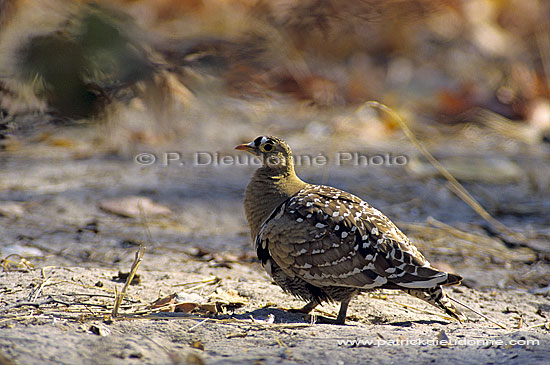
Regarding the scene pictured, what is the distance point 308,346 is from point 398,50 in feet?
27.4

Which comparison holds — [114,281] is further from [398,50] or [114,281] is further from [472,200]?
[398,50]

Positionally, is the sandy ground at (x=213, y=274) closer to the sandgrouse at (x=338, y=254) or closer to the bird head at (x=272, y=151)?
the sandgrouse at (x=338, y=254)

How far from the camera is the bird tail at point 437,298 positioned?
3109 millimetres

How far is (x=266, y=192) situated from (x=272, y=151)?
0.28 metres

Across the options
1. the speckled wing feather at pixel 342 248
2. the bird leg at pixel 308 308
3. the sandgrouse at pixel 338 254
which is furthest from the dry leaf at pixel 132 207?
the bird leg at pixel 308 308

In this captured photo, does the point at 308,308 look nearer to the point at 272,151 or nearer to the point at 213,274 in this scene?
the point at 213,274

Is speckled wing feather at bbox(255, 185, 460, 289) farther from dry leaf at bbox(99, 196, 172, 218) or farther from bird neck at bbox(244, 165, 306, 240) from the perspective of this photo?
dry leaf at bbox(99, 196, 172, 218)

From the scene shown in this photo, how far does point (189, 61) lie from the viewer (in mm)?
1701

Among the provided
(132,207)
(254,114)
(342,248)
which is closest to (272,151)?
(342,248)

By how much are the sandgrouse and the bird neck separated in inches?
2.7

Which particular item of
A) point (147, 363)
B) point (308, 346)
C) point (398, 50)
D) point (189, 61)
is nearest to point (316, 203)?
point (308, 346)

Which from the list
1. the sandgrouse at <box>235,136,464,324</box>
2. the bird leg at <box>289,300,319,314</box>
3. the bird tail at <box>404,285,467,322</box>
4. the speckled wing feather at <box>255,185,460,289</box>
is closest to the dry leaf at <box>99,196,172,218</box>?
the sandgrouse at <box>235,136,464,324</box>

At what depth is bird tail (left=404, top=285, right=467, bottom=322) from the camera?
311 cm

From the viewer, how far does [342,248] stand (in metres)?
3.07
